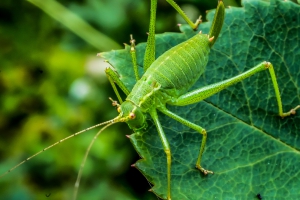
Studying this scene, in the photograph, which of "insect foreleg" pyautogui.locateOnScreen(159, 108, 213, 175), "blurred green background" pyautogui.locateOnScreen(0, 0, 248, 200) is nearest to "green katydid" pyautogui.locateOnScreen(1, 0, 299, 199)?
"insect foreleg" pyautogui.locateOnScreen(159, 108, 213, 175)

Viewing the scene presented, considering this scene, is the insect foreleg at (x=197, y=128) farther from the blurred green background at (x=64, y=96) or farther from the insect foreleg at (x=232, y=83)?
the blurred green background at (x=64, y=96)

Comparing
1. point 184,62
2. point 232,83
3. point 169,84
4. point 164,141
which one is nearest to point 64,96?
point 169,84

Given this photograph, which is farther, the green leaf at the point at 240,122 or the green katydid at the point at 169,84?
the green katydid at the point at 169,84

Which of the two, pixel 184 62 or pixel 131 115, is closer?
pixel 131 115

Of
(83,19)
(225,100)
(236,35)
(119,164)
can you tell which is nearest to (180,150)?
(225,100)

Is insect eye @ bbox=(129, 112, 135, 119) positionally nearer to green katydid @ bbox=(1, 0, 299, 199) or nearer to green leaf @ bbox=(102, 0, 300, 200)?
green katydid @ bbox=(1, 0, 299, 199)

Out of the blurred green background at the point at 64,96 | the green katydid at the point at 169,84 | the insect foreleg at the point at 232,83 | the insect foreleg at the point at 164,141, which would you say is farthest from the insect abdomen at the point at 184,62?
the blurred green background at the point at 64,96

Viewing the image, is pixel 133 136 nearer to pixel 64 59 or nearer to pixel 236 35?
pixel 236 35

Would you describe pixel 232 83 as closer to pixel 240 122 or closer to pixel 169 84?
pixel 240 122
